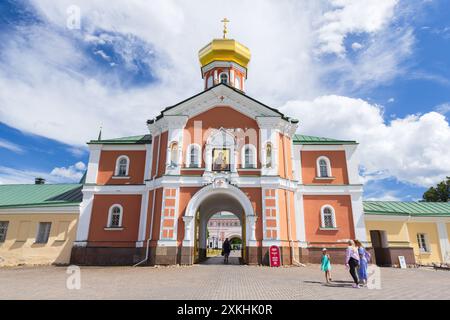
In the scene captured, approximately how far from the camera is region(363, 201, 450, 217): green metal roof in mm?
21516

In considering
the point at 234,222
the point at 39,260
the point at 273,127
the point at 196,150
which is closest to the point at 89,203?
the point at 39,260

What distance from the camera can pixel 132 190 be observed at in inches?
806

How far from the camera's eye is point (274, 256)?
55.0 feet

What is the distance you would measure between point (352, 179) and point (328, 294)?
1449cm

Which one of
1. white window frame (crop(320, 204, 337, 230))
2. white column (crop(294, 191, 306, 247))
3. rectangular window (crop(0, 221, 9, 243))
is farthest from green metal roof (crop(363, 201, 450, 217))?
rectangular window (crop(0, 221, 9, 243))

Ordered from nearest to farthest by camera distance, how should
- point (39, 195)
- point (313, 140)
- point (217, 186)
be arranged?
point (217, 186)
point (313, 140)
point (39, 195)

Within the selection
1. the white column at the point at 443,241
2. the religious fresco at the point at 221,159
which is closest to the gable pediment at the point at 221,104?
the religious fresco at the point at 221,159

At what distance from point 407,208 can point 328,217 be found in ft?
28.2

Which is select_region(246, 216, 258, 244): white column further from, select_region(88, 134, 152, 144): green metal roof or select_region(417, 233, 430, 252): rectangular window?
select_region(417, 233, 430, 252): rectangular window

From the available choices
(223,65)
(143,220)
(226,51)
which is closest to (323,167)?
(223,65)

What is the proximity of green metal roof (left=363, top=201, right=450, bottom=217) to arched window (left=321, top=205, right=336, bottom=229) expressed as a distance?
2735 millimetres

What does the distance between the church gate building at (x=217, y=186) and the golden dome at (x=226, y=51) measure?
5.65 meters

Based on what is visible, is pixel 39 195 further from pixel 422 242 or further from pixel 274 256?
pixel 422 242

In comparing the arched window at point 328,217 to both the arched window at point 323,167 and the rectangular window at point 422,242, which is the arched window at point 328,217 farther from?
the rectangular window at point 422,242
